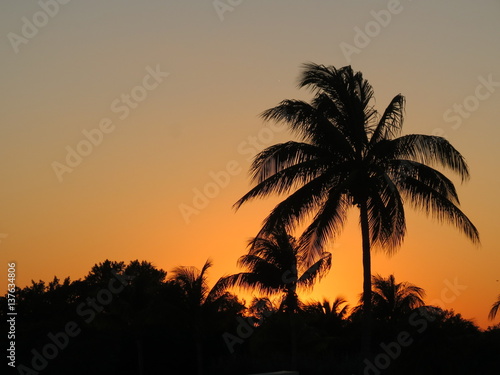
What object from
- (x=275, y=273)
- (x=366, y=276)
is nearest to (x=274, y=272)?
(x=275, y=273)

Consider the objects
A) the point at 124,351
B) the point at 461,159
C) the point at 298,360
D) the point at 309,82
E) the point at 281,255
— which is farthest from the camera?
the point at 124,351

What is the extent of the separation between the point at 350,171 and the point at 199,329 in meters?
20.8

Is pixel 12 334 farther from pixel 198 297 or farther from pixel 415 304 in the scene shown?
pixel 415 304

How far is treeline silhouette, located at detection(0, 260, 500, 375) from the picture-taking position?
3731cm

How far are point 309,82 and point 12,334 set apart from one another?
31927 millimetres

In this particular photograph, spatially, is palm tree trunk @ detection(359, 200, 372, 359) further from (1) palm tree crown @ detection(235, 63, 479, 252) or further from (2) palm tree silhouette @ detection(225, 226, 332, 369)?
(2) palm tree silhouette @ detection(225, 226, 332, 369)

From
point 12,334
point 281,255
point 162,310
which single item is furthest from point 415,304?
point 12,334

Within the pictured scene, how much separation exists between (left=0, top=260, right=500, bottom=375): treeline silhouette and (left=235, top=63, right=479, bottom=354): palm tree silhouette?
1058 cm

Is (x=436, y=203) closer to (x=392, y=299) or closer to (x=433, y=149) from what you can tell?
(x=433, y=149)

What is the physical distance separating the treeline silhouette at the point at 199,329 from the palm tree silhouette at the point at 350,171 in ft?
34.7

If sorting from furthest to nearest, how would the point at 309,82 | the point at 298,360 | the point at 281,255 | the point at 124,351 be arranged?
1. the point at 124,351
2. the point at 281,255
3. the point at 298,360
4. the point at 309,82

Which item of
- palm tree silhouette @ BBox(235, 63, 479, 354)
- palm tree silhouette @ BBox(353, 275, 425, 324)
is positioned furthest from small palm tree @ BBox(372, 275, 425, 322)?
palm tree silhouette @ BBox(235, 63, 479, 354)

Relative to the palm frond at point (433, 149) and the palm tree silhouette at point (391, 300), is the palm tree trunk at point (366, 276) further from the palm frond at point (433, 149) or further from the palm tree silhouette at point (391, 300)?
the palm tree silhouette at point (391, 300)

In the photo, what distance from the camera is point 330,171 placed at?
70.2ft
